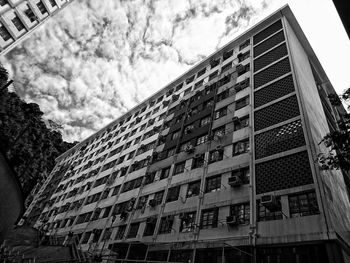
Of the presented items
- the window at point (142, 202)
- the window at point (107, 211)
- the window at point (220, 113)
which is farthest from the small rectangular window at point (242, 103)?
the window at point (107, 211)

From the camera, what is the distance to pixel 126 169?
34.9m

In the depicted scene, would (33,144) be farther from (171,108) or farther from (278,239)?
(278,239)

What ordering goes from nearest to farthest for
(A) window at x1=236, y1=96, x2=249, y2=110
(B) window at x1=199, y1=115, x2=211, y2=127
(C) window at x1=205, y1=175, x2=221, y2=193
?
(C) window at x1=205, y1=175, x2=221, y2=193, (A) window at x1=236, y1=96, x2=249, y2=110, (B) window at x1=199, y1=115, x2=211, y2=127

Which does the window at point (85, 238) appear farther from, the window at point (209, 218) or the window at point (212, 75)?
the window at point (212, 75)

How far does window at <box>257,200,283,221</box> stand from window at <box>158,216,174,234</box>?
8.29 m

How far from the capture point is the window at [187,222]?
1917cm

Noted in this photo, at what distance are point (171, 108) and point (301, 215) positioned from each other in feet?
85.0

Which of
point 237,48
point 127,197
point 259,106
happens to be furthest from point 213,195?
point 237,48

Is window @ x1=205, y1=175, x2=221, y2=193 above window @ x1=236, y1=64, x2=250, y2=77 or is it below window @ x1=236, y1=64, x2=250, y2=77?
below

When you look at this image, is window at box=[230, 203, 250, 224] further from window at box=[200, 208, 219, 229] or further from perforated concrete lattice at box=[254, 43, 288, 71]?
perforated concrete lattice at box=[254, 43, 288, 71]

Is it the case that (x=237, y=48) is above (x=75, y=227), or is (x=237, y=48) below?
above

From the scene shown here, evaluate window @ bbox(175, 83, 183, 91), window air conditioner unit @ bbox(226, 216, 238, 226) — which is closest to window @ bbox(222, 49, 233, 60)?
window @ bbox(175, 83, 183, 91)

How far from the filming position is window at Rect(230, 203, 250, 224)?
16062 mm

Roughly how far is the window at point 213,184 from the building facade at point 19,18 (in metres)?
33.6
